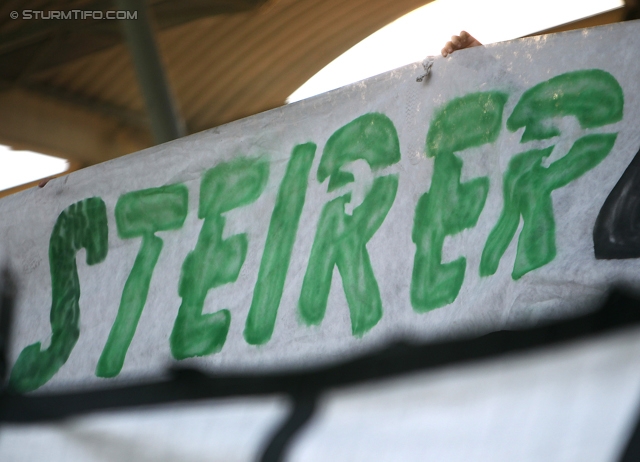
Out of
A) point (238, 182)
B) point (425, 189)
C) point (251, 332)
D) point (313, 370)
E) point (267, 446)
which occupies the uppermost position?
point (238, 182)

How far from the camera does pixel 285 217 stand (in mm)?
1770

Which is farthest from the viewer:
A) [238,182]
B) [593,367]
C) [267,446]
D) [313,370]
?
[238,182]

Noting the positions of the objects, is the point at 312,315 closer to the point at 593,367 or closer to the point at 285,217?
the point at 285,217

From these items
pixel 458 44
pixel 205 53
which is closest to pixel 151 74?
pixel 458 44

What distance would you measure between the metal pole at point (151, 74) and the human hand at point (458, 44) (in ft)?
6.91

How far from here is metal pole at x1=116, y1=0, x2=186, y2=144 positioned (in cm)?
359

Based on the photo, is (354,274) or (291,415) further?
(354,274)

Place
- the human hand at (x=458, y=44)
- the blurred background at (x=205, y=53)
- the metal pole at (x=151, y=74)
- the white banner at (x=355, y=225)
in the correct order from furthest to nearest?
the blurred background at (x=205, y=53), the metal pole at (x=151, y=74), the human hand at (x=458, y=44), the white banner at (x=355, y=225)

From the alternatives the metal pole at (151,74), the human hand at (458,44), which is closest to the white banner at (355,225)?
the human hand at (458,44)

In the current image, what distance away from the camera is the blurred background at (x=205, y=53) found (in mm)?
5949

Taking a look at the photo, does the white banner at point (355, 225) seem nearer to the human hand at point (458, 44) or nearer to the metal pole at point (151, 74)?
the human hand at point (458, 44)

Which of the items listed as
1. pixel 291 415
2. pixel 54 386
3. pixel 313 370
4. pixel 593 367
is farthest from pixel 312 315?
pixel 54 386

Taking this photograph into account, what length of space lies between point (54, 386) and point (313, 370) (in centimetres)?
78

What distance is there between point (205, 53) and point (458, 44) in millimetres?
5423
